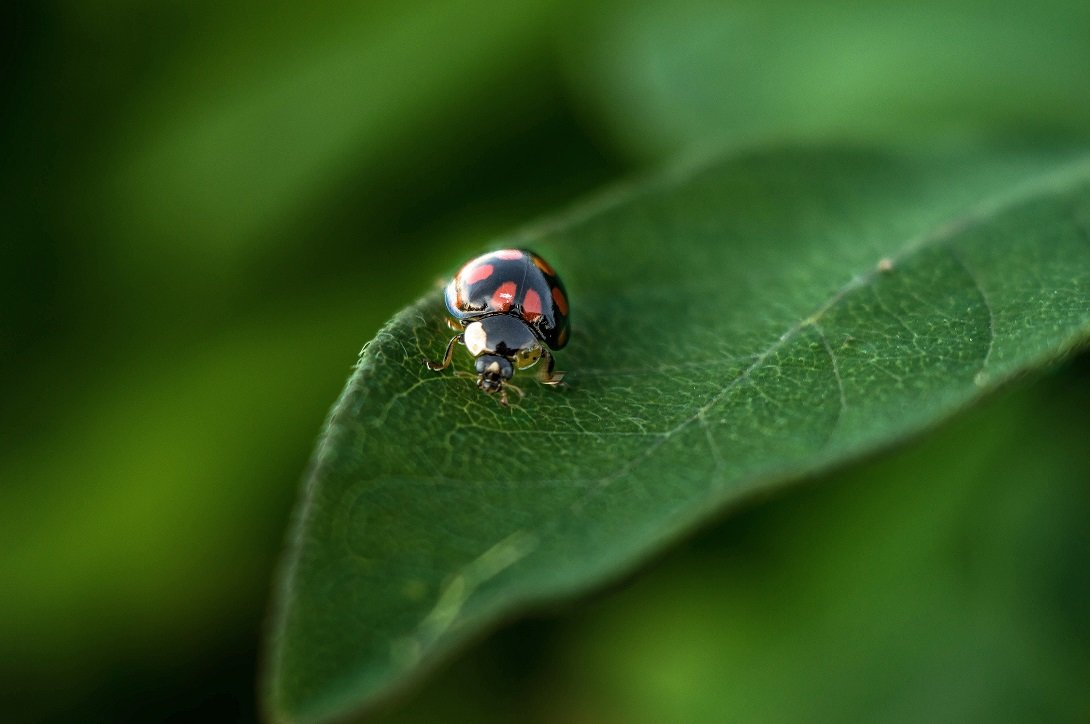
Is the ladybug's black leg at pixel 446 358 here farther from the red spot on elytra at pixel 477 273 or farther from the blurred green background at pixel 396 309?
the blurred green background at pixel 396 309

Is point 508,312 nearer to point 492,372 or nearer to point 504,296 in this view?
point 504,296

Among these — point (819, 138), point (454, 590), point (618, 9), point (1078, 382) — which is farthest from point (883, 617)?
point (618, 9)

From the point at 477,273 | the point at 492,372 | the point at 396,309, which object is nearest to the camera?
the point at 492,372

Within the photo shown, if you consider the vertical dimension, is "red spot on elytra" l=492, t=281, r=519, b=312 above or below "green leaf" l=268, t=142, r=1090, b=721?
above

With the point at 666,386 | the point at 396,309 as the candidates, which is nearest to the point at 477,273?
the point at 666,386

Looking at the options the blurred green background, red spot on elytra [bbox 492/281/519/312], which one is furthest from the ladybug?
the blurred green background

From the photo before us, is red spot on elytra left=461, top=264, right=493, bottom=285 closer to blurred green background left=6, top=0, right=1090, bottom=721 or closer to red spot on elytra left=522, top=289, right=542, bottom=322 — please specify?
red spot on elytra left=522, top=289, right=542, bottom=322

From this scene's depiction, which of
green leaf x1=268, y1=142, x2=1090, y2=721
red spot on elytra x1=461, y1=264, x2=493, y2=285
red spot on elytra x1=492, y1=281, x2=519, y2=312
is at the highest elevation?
red spot on elytra x1=461, y1=264, x2=493, y2=285

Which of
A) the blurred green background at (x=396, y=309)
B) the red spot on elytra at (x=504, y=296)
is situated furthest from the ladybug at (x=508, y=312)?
the blurred green background at (x=396, y=309)
